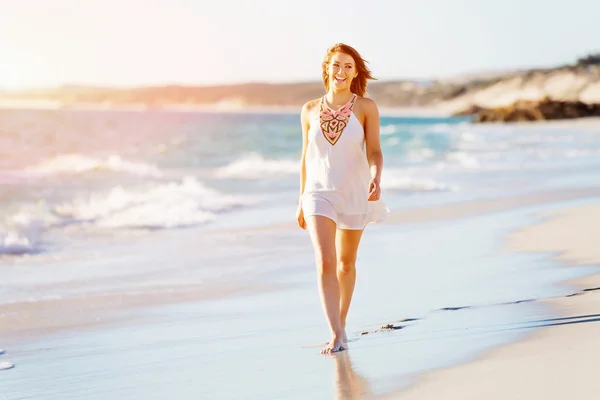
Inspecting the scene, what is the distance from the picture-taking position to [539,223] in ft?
36.5

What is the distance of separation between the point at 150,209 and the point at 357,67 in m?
10.1

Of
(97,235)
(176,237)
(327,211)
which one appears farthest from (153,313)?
(97,235)

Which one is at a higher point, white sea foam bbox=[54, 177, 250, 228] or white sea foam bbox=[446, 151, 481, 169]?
white sea foam bbox=[54, 177, 250, 228]

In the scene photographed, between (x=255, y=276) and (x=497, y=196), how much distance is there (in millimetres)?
8342

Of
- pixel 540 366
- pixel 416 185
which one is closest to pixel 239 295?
pixel 540 366

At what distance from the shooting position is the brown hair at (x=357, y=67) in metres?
5.22

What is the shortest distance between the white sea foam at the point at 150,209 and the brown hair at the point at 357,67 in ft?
27.5

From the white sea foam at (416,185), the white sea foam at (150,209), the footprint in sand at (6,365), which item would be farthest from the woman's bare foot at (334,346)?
the white sea foam at (416,185)

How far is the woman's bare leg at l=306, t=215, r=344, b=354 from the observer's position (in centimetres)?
508

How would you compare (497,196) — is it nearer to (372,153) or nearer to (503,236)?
(503,236)

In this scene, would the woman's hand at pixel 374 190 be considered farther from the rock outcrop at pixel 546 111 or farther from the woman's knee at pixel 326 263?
the rock outcrop at pixel 546 111

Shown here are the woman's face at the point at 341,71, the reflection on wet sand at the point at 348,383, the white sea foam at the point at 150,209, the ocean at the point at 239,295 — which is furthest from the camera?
the white sea foam at the point at 150,209

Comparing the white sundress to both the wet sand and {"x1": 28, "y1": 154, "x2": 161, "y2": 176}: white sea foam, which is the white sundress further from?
{"x1": 28, "y1": 154, "x2": 161, "y2": 176}: white sea foam

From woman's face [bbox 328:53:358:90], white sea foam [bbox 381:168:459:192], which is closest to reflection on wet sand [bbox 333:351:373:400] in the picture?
woman's face [bbox 328:53:358:90]
